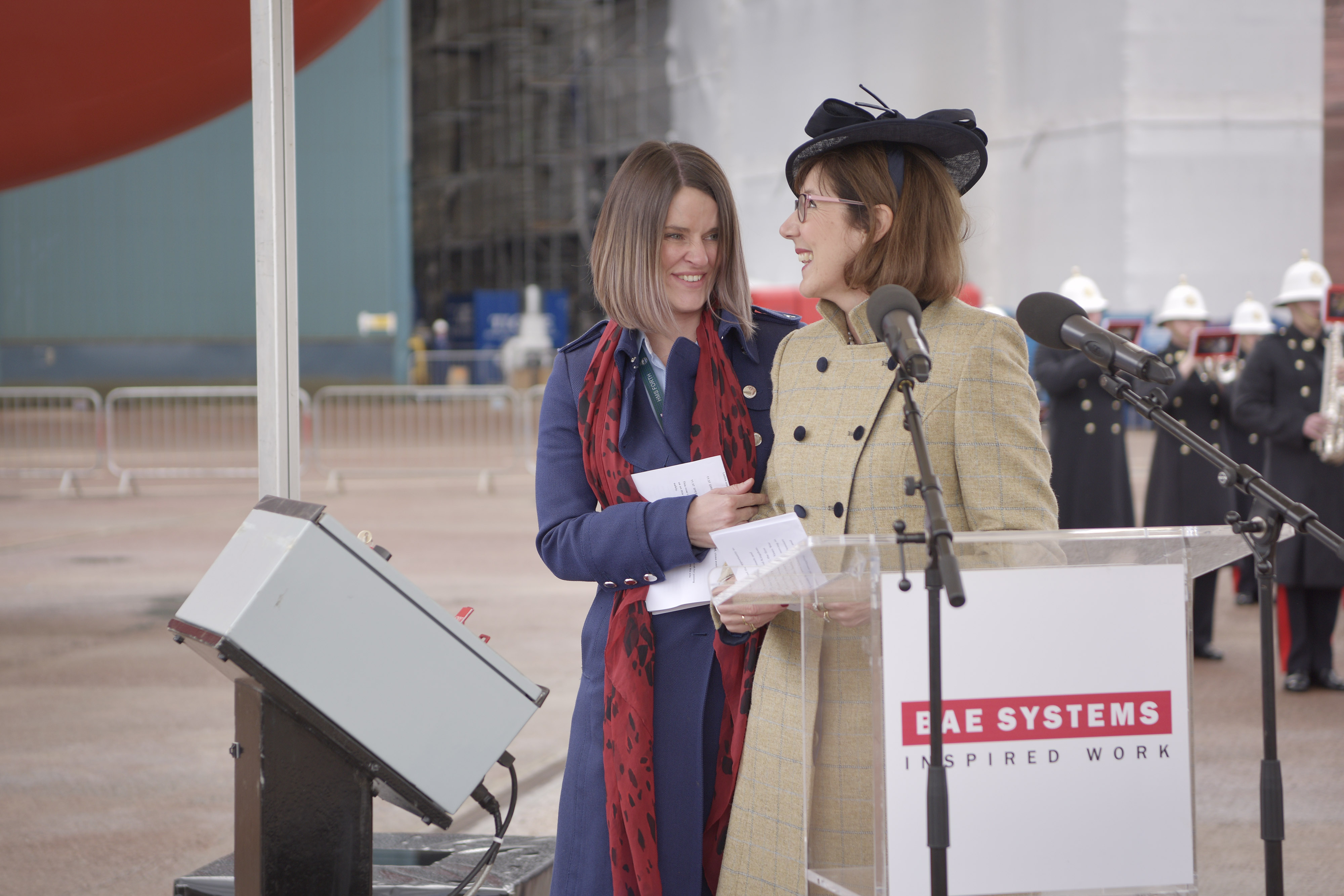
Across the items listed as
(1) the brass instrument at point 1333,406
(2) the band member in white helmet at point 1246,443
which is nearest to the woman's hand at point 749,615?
(1) the brass instrument at point 1333,406

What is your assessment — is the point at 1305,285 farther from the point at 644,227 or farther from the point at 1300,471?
the point at 644,227

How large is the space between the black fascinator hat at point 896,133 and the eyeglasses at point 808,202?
0.06 metres

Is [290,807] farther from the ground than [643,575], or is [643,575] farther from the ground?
[643,575]

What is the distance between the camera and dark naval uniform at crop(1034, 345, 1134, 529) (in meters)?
6.70

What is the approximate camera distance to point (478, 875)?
258 cm

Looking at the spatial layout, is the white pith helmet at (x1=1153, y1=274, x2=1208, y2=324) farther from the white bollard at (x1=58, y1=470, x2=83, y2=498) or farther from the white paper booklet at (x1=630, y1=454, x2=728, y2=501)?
the white bollard at (x1=58, y1=470, x2=83, y2=498)

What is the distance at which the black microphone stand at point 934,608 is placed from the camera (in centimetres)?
143

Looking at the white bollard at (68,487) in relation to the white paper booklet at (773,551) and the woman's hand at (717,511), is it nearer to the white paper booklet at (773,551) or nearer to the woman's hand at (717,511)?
the woman's hand at (717,511)

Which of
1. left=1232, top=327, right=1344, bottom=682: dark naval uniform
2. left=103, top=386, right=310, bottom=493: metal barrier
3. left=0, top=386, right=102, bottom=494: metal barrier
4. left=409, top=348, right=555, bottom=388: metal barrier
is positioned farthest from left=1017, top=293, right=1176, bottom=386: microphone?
left=409, top=348, right=555, bottom=388: metal barrier

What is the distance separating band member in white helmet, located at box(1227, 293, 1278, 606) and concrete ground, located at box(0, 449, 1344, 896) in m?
0.17

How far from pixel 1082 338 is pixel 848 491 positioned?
42 cm

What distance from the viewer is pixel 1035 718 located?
155 centimetres

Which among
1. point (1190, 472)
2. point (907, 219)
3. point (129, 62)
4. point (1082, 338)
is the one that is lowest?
point (1190, 472)

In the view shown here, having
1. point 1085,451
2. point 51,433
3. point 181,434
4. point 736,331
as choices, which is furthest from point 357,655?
point 51,433
